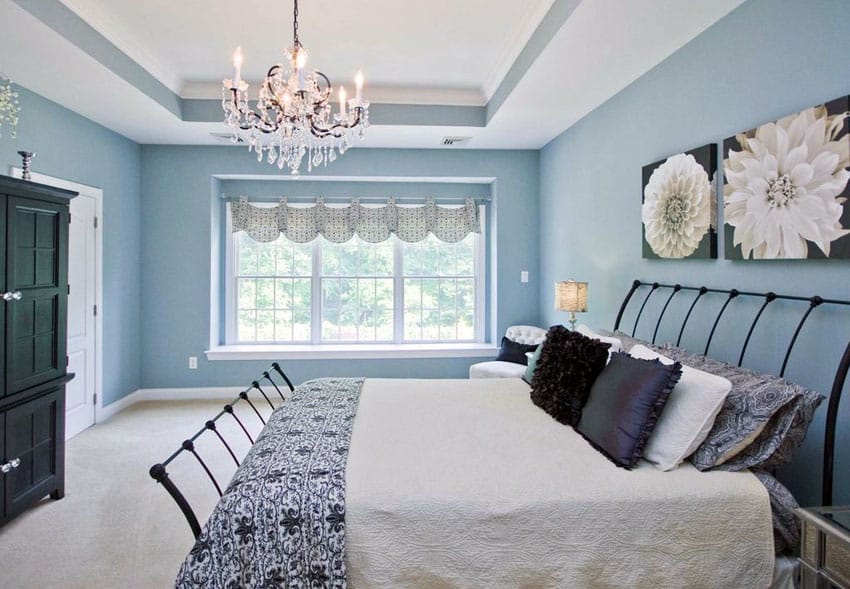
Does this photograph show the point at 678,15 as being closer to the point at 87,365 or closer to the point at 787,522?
the point at 787,522

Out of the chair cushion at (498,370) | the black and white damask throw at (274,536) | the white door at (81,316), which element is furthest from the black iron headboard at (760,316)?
the white door at (81,316)

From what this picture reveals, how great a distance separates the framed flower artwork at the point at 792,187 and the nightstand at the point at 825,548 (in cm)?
96

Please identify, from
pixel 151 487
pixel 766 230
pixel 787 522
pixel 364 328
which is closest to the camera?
pixel 787 522

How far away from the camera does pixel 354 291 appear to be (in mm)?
5473

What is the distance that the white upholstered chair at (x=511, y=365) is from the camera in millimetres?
4234

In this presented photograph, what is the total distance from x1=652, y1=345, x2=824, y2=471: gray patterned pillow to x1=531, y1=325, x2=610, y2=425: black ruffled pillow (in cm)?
54

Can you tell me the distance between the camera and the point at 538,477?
5.68 ft

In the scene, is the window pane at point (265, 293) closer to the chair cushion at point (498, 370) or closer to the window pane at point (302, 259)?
the window pane at point (302, 259)

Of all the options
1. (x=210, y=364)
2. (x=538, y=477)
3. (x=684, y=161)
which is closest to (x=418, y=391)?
(x=538, y=477)

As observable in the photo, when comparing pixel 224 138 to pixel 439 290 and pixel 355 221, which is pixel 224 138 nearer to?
pixel 355 221

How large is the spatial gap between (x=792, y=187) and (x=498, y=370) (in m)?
2.67

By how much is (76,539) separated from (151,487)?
1.92 feet

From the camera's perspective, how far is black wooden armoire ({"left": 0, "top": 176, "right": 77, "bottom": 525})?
2.53 m

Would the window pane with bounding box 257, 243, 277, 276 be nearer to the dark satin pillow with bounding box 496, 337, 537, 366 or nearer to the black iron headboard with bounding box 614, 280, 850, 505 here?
the dark satin pillow with bounding box 496, 337, 537, 366
